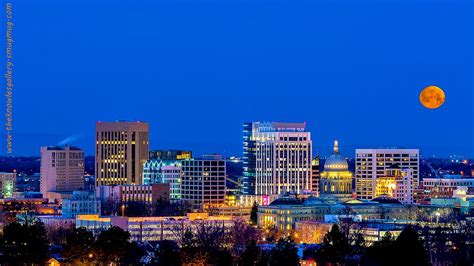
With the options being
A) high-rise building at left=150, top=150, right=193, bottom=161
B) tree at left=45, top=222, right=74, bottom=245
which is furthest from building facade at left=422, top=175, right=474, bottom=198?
tree at left=45, top=222, right=74, bottom=245

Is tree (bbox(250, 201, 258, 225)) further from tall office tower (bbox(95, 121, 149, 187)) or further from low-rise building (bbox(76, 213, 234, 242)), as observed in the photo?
tall office tower (bbox(95, 121, 149, 187))

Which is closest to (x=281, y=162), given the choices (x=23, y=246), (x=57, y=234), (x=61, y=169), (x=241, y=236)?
(x=61, y=169)

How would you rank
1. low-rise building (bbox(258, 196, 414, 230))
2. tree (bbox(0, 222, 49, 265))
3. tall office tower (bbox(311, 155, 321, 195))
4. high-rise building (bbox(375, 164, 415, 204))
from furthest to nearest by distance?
1. tall office tower (bbox(311, 155, 321, 195))
2. high-rise building (bbox(375, 164, 415, 204))
3. low-rise building (bbox(258, 196, 414, 230))
4. tree (bbox(0, 222, 49, 265))

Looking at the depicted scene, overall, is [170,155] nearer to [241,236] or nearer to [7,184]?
[7,184]

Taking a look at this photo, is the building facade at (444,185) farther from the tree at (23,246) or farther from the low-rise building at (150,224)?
the tree at (23,246)

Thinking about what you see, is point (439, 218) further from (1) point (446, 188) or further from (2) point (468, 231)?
(1) point (446, 188)

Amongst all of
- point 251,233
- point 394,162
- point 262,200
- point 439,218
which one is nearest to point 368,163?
point 394,162
